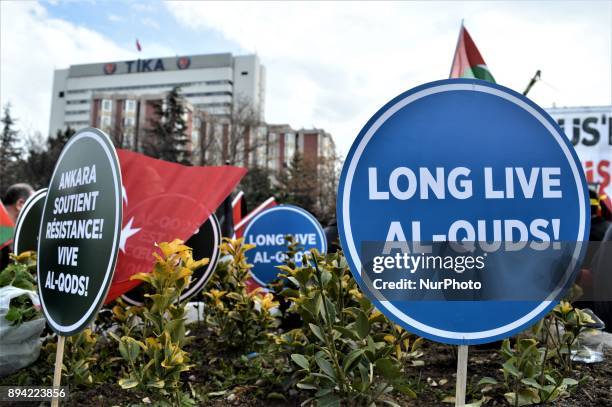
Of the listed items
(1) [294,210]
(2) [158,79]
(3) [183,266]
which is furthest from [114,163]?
(2) [158,79]

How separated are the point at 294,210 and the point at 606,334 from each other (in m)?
2.94

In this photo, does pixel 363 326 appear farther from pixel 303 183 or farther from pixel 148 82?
pixel 148 82

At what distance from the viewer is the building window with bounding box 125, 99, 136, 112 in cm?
8181

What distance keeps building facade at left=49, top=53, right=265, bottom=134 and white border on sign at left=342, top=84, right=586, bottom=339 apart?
83246 mm

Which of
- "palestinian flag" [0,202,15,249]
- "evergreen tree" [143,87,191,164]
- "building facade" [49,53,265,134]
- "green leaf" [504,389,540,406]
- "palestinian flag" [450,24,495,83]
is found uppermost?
"building facade" [49,53,265,134]

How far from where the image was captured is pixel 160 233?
2.84 m

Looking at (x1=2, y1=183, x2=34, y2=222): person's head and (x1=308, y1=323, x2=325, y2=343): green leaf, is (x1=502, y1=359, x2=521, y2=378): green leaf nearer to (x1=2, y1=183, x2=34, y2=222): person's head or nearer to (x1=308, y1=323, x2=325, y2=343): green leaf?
(x1=308, y1=323, x2=325, y2=343): green leaf

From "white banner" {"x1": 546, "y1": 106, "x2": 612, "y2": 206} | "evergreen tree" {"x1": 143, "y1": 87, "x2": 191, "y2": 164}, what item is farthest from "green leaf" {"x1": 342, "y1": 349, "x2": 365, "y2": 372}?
"evergreen tree" {"x1": 143, "y1": 87, "x2": 191, "y2": 164}

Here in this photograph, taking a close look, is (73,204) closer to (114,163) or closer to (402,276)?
(114,163)

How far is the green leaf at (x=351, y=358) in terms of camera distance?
183cm

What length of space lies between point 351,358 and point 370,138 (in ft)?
2.64

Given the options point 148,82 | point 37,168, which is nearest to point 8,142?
point 37,168

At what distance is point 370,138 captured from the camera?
1.56m

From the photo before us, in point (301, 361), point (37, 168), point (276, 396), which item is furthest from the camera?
point (37, 168)
